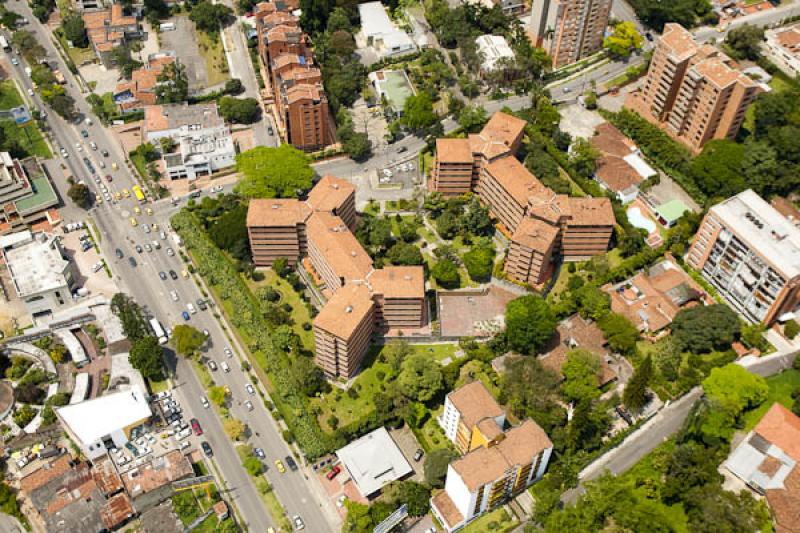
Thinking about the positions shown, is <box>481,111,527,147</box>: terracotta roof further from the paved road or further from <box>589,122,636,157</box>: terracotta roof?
the paved road

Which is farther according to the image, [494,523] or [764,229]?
[764,229]

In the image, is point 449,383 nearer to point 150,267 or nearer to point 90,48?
point 150,267

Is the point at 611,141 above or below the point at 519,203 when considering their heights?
below

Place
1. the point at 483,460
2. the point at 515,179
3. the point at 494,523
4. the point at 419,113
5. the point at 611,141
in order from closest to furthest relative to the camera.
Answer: the point at 483,460, the point at 494,523, the point at 515,179, the point at 611,141, the point at 419,113

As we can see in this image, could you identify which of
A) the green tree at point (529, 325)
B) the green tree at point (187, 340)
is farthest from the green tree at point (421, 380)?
the green tree at point (187, 340)

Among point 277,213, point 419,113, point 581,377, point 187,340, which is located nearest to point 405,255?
point 277,213

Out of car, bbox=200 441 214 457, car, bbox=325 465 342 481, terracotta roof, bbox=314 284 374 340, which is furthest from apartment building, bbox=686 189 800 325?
car, bbox=200 441 214 457

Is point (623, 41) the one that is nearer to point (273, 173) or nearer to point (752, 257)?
point (752, 257)

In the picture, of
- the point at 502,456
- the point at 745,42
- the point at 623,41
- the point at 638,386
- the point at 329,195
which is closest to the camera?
the point at 502,456

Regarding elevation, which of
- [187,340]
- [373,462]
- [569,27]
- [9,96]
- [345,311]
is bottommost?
[373,462]
